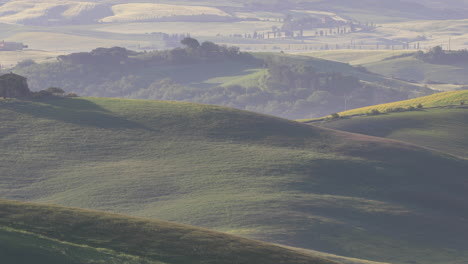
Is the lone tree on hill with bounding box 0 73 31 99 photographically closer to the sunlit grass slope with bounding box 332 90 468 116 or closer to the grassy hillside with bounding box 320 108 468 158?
the grassy hillside with bounding box 320 108 468 158

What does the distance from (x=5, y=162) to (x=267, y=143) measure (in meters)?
37.4

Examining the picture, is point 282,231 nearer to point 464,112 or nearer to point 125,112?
point 125,112

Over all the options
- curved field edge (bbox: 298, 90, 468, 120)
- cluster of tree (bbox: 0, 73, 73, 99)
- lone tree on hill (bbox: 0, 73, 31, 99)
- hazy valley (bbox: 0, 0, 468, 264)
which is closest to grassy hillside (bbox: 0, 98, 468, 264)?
hazy valley (bbox: 0, 0, 468, 264)

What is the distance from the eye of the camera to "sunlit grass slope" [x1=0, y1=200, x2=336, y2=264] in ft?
133

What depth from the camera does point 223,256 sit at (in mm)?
44625

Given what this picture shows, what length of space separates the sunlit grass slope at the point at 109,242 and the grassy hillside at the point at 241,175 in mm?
29616

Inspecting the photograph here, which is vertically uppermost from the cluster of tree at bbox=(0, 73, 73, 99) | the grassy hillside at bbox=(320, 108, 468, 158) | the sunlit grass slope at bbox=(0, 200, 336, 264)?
the cluster of tree at bbox=(0, 73, 73, 99)

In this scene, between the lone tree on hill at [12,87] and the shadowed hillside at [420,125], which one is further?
the shadowed hillside at [420,125]

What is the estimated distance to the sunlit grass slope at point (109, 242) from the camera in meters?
40.5

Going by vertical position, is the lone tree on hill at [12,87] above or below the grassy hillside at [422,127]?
above

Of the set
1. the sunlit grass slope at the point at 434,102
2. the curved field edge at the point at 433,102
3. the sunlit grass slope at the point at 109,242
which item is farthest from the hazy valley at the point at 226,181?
the sunlit grass slope at the point at 434,102

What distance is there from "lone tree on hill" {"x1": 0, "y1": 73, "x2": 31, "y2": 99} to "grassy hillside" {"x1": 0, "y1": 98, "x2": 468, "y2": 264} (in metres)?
5.08

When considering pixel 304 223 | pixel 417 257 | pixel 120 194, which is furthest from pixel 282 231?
pixel 120 194

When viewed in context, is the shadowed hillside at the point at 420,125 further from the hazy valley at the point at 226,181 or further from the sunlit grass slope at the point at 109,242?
the sunlit grass slope at the point at 109,242
